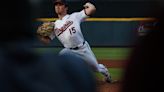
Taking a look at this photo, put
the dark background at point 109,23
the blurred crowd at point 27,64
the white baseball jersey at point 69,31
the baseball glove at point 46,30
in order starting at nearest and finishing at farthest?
the blurred crowd at point 27,64
the baseball glove at point 46,30
the white baseball jersey at point 69,31
the dark background at point 109,23

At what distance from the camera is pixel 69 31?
32.8 ft

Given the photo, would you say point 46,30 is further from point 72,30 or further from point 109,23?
point 109,23

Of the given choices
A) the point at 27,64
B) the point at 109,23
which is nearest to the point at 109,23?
the point at 109,23

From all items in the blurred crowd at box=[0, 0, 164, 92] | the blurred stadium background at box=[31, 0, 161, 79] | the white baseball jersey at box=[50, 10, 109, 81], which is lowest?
→ the blurred stadium background at box=[31, 0, 161, 79]

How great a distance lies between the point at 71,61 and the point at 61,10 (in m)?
8.40

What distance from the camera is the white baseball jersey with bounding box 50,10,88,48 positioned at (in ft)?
32.7

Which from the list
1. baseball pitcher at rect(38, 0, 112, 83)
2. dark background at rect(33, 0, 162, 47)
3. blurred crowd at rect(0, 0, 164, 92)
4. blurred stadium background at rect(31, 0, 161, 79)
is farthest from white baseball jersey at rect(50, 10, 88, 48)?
blurred crowd at rect(0, 0, 164, 92)

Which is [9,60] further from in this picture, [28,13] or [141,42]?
[141,42]

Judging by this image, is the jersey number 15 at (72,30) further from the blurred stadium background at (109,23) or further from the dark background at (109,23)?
the dark background at (109,23)

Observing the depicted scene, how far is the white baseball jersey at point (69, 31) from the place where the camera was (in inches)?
392

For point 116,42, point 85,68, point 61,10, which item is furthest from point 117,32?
point 85,68

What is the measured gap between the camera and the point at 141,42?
1.37 metres

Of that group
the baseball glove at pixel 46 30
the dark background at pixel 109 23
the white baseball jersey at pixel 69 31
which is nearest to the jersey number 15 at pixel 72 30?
the white baseball jersey at pixel 69 31

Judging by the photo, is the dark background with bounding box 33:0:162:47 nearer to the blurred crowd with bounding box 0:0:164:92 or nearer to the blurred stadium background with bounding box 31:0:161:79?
the blurred stadium background with bounding box 31:0:161:79
